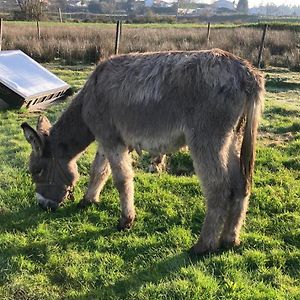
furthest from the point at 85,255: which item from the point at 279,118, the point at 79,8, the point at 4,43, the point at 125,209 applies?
the point at 79,8

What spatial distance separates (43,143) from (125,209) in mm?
1136

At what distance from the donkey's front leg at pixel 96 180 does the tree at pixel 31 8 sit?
1158 inches

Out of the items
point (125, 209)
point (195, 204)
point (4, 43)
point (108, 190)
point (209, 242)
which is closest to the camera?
point (209, 242)

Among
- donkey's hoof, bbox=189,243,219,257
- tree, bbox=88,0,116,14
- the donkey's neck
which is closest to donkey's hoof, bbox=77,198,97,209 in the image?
the donkey's neck

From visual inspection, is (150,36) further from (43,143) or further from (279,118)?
(43,143)

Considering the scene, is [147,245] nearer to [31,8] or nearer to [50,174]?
[50,174]

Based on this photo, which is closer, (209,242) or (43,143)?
(209,242)

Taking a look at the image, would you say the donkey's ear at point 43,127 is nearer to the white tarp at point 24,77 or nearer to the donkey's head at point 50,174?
the donkey's head at point 50,174

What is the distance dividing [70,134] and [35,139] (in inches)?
16.1

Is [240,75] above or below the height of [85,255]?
above

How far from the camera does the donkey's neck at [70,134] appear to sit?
4816 millimetres

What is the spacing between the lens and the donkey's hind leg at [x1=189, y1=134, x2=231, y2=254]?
3824 millimetres

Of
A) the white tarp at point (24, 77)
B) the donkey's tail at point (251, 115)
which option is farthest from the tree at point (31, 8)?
the donkey's tail at point (251, 115)

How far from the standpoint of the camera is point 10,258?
4.07 m
